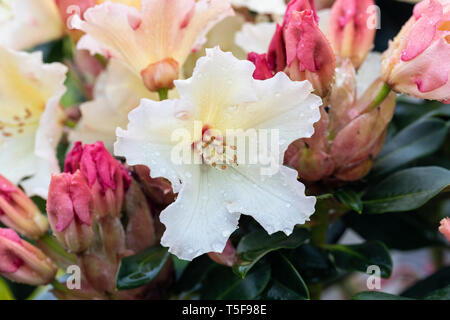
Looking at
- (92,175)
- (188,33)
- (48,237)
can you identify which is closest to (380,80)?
(188,33)

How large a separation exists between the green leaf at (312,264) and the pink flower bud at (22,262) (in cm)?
30

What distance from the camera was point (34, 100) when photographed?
88 centimetres

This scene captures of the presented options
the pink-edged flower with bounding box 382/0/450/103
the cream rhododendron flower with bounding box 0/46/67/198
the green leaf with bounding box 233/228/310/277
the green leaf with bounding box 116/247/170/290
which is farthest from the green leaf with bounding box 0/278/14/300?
the pink-edged flower with bounding box 382/0/450/103

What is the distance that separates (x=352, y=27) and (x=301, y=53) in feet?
0.50

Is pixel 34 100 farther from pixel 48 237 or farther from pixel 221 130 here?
pixel 221 130

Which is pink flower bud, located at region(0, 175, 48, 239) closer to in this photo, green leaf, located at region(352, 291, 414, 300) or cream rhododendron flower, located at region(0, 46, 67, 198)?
cream rhododendron flower, located at region(0, 46, 67, 198)

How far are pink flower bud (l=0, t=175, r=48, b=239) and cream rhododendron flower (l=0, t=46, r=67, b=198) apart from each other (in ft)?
0.09

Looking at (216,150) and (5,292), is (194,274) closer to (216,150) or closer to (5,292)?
(216,150)

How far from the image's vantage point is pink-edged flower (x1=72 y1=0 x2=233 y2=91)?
652mm

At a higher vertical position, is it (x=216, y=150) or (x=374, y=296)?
(x=216, y=150)

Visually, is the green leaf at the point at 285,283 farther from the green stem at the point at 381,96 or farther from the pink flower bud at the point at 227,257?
the green stem at the point at 381,96

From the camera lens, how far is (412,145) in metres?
0.86

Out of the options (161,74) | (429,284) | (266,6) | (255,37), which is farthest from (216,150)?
(429,284)
